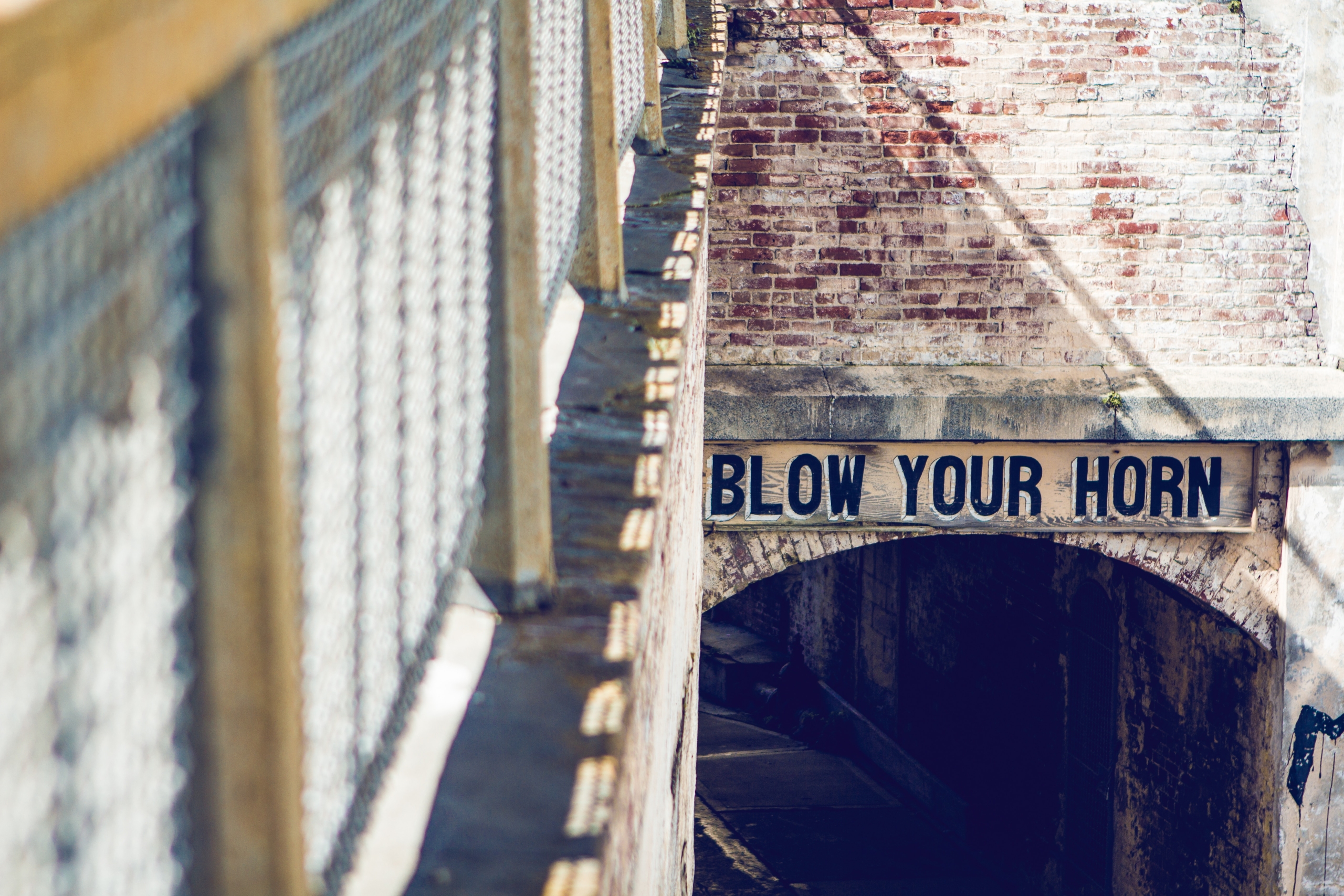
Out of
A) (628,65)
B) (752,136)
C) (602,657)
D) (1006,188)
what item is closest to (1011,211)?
(1006,188)

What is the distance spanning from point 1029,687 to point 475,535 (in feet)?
30.4

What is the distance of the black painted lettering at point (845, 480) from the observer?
253 inches

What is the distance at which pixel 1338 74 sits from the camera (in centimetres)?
636

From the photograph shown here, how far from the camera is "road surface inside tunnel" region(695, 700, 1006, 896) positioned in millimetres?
9891

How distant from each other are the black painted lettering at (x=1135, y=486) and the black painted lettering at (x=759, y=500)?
1.62m

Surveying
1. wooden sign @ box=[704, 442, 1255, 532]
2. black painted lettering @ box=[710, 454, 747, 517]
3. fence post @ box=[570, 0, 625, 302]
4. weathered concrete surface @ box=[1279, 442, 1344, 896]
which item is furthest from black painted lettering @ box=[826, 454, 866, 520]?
fence post @ box=[570, 0, 625, 302]

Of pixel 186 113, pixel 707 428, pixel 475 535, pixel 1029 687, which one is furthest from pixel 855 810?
pixel 186 113

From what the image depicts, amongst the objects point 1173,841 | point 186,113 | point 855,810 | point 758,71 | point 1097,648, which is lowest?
point 855,810

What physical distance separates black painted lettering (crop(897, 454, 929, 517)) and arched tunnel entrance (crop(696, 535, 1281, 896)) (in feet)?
5.14

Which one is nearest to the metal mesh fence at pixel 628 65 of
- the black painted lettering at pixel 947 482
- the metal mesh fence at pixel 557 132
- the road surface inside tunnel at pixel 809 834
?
the metal mesh fence at pixel 557 132

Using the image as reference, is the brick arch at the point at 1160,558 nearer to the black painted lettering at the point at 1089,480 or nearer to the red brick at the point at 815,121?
the black painted lettering at the point at 1089,480

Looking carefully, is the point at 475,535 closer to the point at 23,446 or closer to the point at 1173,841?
the point at 23,446

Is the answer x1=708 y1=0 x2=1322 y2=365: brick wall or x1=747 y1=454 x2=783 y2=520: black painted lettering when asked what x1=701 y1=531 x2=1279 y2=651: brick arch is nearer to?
x1=747 y1=454 x2=783 y2=520: black painted lettering

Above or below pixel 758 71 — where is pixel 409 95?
below
